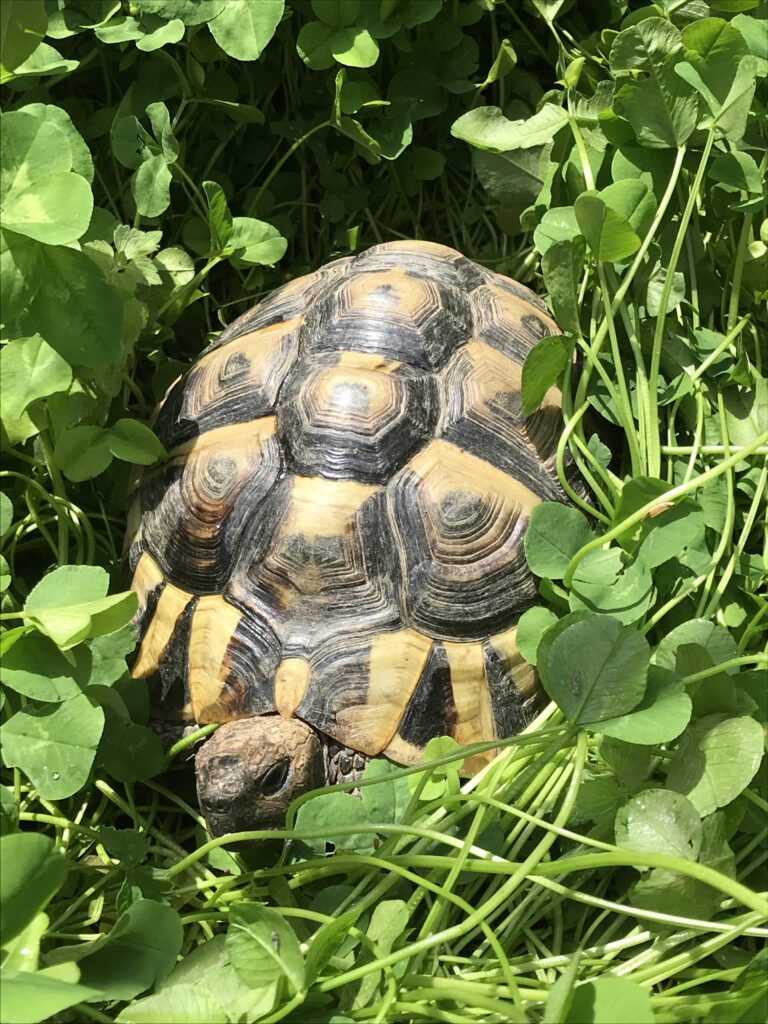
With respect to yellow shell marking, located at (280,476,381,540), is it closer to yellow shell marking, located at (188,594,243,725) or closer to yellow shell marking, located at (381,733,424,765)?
yellow shell marking, located at (188,594,243,725)

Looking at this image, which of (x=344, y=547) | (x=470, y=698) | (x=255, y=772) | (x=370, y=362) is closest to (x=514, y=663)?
(x=470, y=698)

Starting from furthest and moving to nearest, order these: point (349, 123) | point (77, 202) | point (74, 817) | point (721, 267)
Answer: point (349, 123)
point (721, 267)
point (74, 817)
point (77, 202)

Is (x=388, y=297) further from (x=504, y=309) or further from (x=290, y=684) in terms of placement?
(x=290, y=684)

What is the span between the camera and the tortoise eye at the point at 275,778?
152cm

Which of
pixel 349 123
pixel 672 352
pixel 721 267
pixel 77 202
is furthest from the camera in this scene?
pixel 349 123

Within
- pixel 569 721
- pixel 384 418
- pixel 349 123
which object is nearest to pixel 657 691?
pixel 569 721

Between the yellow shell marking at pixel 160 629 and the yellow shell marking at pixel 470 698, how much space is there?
0.52 m

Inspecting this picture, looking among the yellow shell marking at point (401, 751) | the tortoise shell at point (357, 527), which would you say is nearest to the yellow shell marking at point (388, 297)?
the tortoise shell at point (357, 527)

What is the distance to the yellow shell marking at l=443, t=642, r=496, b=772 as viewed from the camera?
1.64 meters

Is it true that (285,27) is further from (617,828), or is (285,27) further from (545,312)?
(617,828)

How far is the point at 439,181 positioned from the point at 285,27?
54cm

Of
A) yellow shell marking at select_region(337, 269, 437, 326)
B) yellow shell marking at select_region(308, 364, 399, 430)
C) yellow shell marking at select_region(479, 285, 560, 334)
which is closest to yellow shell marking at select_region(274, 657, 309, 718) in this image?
yellow shell marking at select_region(308, 364, 399, 430)

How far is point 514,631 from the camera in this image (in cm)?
169

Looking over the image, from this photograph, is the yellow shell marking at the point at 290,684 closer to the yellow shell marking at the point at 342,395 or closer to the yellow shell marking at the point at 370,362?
the yellow shell marking at the point at 342,395
